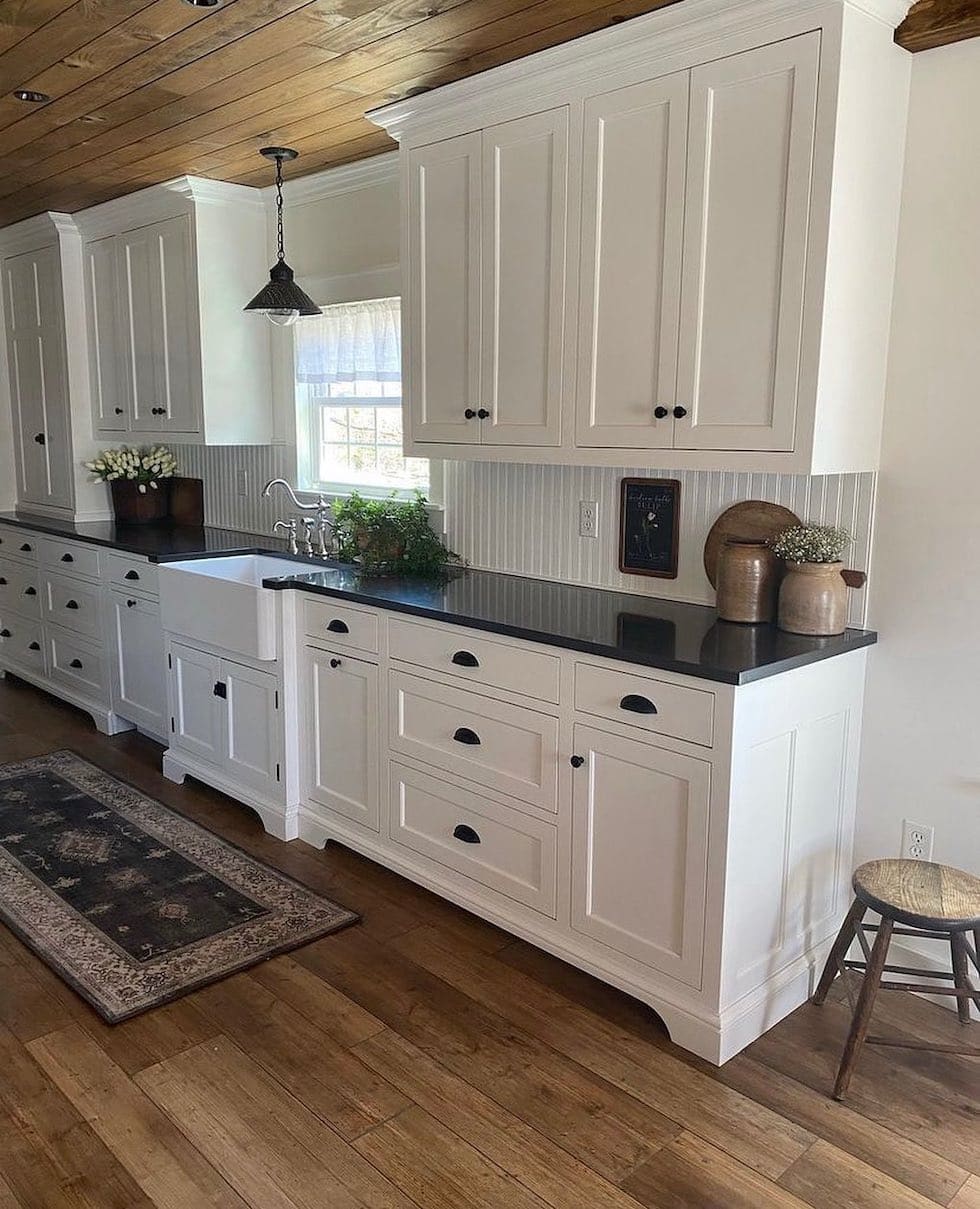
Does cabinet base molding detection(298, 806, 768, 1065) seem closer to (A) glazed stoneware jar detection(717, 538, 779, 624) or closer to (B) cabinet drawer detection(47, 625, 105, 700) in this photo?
(A) glazed stoneware jar detection(717, 538, 779, 624)

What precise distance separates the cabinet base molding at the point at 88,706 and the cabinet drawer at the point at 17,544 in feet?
2.02

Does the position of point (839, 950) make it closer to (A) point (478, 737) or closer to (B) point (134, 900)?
(A) point (478, 737)

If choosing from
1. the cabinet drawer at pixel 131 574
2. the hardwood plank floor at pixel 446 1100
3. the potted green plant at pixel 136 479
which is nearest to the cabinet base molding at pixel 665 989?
the hardwood plank floor at pixel 446 1100

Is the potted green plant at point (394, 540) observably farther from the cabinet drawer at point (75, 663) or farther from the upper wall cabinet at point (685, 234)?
the cabinet drawer at point (75, 663)

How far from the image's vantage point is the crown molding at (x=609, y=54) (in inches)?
84.8

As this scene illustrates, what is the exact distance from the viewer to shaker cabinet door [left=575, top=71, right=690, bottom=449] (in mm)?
2410

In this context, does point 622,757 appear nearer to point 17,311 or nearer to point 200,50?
point 200,50

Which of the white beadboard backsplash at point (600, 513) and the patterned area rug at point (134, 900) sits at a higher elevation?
the white beadboard backsplash at point (600, 513)

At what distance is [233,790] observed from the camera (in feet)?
12.1

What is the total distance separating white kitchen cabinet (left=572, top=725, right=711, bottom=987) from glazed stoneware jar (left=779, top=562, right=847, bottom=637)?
1.62ft

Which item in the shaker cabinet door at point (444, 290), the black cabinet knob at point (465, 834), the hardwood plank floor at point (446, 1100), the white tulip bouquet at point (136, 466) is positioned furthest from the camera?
the white tulip bouquet at point (136, 466)

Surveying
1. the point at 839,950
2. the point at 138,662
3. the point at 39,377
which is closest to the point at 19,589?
the point at 39,377

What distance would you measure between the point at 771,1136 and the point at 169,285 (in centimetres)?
390

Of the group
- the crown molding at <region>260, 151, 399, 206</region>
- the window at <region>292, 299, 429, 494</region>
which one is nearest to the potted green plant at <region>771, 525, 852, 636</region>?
the window at <region>292, 299, 429, 494</region>
